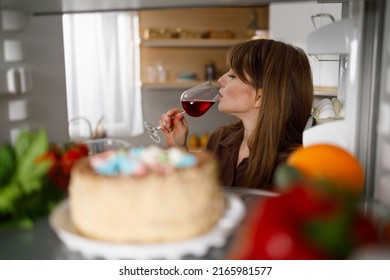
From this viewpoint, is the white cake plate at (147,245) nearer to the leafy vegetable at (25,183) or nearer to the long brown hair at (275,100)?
the leafy vegetable at (25,183)

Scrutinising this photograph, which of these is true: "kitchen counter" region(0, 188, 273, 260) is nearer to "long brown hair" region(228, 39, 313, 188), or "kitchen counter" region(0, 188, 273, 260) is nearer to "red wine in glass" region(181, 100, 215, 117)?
"long brown hair" region(228, 39, 313, 188)

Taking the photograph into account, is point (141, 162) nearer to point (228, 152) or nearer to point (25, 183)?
point (25, 183)

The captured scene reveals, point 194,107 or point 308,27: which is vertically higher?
point 308,27

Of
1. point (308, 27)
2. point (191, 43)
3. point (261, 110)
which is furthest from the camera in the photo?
point (191, 43)

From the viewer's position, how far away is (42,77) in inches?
22.9

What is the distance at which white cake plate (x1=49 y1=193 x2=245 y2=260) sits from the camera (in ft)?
1.32

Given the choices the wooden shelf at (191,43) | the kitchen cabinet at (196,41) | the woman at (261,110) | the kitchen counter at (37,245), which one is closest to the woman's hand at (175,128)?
the woman at (261,110)

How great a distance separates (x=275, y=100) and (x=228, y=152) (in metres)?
0.10

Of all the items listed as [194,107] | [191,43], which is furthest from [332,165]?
[191,43]

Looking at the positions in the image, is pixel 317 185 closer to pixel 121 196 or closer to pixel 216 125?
pixel 121 196

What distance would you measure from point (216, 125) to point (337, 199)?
1.45 feet

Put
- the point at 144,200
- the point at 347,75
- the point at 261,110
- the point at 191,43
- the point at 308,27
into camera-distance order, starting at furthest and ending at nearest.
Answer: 1. the point at 191,43
2. the point at 308,27
3. the point at 261,110
4. the point at 347,75
5. the point at 144,200

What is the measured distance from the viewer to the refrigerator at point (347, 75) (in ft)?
1.61

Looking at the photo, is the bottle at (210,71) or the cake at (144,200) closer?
the cake at (144,200)
